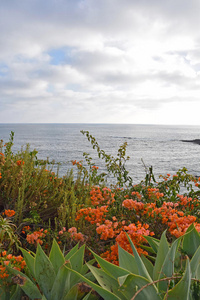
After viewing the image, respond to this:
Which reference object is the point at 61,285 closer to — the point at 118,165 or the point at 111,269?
the point at 111,269

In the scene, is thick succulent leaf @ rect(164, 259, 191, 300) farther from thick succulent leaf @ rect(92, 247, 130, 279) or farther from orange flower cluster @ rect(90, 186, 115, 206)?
orange flower cluster @ rect(90, 186, 115, 206)

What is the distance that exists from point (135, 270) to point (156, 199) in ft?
5.78

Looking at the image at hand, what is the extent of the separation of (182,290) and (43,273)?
995 millimetres

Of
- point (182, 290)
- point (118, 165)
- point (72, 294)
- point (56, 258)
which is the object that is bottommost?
point (72, 294)

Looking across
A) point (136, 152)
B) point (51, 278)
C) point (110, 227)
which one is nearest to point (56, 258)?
point (51, 278)

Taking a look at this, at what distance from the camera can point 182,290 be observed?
1.45 metres

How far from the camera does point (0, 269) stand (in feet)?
6.10

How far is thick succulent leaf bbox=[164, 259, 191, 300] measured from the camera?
4.62ft

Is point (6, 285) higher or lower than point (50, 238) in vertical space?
higher

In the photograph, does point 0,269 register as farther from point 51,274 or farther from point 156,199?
point 156,199

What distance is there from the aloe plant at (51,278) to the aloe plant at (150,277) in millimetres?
174

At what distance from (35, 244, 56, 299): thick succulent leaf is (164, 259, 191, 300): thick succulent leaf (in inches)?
34.1

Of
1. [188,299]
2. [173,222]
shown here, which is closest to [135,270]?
[188,299]

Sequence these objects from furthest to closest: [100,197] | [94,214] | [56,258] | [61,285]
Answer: [100,197], [94,214], [56,258], [61,285]
